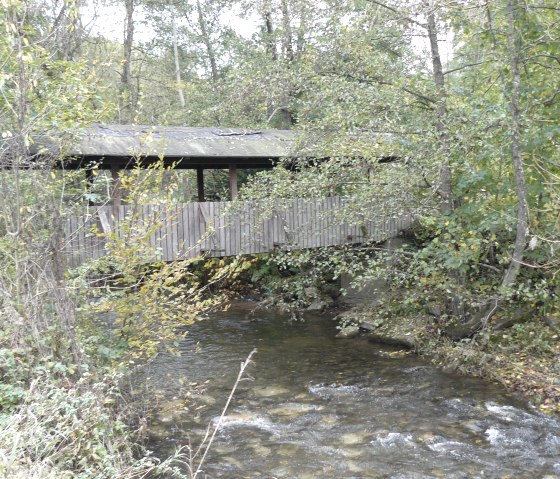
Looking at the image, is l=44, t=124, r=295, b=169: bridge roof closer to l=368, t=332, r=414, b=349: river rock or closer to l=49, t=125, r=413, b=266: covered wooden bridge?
l=49, t=125, r=413, b=266: covered wooden bridge

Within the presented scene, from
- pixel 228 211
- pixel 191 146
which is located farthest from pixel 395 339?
pixel 191 146

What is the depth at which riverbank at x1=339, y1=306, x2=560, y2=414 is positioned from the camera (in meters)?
6.83

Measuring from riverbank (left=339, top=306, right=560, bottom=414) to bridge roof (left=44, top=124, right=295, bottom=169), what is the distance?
12.5ft

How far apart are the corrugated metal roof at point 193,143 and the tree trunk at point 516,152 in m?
3.75

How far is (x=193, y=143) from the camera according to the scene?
10500mm

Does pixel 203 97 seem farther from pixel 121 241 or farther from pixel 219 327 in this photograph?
pixel 121 241

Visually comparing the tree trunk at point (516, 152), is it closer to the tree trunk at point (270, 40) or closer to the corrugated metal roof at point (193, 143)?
the corrugated metal roof at point (193, 143)

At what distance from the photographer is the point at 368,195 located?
8344 mm

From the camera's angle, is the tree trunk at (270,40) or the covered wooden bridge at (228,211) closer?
the covered wooden bridge at (228,211)

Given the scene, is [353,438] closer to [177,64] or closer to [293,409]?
[293,409]

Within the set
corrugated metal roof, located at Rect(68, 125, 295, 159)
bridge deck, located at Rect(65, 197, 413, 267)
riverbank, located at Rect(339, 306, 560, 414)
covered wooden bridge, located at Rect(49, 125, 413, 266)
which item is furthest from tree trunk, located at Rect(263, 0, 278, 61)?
riverbank, located at Rect(339, 306, 560, 414)

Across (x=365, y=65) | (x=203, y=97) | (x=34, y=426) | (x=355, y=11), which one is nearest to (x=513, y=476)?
(x=34, y=426)

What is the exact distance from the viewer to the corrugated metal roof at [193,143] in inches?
356

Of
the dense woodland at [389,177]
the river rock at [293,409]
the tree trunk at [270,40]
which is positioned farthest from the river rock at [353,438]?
the tree trunk at [270,40]
